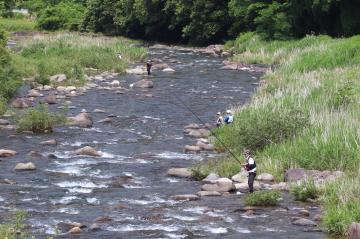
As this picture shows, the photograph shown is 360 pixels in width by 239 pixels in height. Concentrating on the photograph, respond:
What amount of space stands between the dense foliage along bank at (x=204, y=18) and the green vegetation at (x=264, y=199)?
2474cm

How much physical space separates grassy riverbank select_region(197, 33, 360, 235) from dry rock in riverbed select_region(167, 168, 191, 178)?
0.68 meters

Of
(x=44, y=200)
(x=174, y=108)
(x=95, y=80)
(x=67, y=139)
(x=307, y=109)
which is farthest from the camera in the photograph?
(x=95, y=80)

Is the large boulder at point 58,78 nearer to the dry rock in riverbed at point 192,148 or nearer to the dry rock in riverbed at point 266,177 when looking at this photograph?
the dry rock in riverbed at point 192,148

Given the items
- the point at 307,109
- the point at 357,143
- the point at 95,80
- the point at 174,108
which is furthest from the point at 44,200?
the point at 95,80

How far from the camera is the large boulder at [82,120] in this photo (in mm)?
27312

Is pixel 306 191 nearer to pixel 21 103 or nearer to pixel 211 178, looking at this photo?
pixel 211 178

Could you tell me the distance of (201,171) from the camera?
1969 centimetres

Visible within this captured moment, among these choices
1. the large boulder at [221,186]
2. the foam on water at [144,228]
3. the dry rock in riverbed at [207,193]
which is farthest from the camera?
the large boulder at [221,186]

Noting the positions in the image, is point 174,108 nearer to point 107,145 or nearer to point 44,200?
point 107,145

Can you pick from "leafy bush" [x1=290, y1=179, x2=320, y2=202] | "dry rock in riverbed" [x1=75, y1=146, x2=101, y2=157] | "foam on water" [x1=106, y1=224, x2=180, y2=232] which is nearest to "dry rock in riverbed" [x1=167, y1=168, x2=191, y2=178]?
"dry rock in riverbed" [x1=75, y1=146, x2=101, y2=157]

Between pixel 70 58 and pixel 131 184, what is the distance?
2617cm

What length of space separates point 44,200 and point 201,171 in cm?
473

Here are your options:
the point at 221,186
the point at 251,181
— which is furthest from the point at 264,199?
the point at 221,186

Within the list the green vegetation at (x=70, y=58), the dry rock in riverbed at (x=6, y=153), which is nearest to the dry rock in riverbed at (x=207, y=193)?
the dry rock in riverbed at (x=6, y=153)
